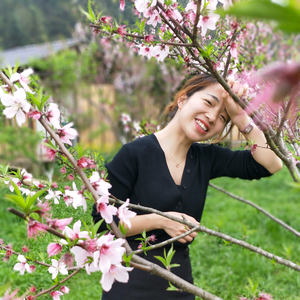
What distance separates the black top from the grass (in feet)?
0.63

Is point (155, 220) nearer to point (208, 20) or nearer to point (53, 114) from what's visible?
point (53, 114)

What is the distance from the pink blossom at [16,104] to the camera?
75cm

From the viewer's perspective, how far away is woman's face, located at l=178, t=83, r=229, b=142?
1341 millimetres

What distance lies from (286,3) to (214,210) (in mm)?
4643

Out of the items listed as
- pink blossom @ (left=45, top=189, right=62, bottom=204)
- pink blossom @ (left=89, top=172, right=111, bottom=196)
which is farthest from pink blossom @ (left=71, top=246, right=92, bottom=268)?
pink blossom @ (left=45, top=189, right=62, bottom=204)

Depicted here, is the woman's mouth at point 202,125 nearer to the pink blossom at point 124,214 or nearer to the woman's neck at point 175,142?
the woman's neck at point 175,142

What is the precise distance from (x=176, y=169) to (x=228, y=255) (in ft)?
7.15

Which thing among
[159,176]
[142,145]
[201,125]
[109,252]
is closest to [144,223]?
[159,176]

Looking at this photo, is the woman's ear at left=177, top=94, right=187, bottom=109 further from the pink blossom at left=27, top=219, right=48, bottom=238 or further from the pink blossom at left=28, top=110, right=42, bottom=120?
the pink blossom at left=27, top=219, right=48, bottom=238

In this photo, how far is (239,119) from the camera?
140 cm

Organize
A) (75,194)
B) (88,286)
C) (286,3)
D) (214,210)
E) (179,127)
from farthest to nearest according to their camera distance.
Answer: (214,210)
(88,286)
(179,127)
(75,194)
(286,3)

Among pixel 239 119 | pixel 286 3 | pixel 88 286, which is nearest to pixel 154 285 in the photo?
pixel 239 119

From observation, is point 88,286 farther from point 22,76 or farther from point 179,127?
point 22,76

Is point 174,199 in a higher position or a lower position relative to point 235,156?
lower
